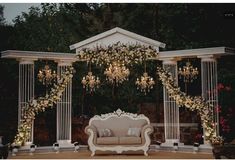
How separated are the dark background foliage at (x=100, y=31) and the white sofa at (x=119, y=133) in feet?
7.58

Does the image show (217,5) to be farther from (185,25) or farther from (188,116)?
(188,116)

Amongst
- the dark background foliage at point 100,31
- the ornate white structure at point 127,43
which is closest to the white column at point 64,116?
the ornate white structure at point 127,43

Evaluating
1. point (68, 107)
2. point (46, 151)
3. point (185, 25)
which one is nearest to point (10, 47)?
point (68, 107)

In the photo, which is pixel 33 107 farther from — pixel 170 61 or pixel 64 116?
pixel 170 61

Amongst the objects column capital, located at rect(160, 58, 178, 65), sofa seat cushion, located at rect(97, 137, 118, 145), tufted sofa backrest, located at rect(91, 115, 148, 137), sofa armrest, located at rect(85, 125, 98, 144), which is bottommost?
sofa seat cushion, located at rect(97, 137, 118, 145)

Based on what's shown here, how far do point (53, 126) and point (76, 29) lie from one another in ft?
9.22

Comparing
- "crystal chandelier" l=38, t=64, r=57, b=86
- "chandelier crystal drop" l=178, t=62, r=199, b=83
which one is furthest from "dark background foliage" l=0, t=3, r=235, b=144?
"crystal chandelier" l=38, t=64, r=57, b=86

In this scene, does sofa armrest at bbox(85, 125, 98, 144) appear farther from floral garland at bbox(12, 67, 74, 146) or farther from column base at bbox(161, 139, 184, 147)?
column base at bbox(161, 139, 184, 147)

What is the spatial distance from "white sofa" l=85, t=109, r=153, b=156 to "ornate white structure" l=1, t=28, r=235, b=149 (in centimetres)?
101

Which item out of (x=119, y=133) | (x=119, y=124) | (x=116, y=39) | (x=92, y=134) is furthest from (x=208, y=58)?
(x=92, y=134)

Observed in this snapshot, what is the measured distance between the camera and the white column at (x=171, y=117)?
34.1 ft

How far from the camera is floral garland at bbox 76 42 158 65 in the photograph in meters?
10.4

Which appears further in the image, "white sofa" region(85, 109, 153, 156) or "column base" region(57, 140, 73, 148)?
"column base" region(57, 140, 73, 148)

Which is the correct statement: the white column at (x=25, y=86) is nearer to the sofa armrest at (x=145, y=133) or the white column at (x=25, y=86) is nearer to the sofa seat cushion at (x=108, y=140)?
the sofa seat cushion at (x=108, y=140)
